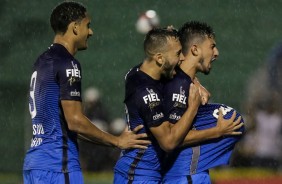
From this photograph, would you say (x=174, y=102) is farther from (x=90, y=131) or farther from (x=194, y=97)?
(x=90, y=131)

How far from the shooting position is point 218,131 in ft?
23.0

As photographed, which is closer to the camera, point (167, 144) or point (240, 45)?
point (167, 144)

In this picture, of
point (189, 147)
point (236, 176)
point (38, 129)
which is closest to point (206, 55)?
point (189, 147)

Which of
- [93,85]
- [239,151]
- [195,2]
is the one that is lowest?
[239,151]

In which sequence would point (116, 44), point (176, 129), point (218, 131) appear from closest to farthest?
point (176, 129)
point (218, 131)
point (116, 44)

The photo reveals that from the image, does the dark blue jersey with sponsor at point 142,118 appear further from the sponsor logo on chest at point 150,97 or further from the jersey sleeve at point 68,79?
the jersey sleeve at point 68,79

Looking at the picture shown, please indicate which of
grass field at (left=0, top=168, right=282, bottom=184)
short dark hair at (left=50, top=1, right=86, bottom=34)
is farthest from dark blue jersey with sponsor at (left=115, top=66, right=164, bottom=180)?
grass field at (left=0, top=168, right=282, bottom=184)

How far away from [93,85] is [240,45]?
1.73 meters

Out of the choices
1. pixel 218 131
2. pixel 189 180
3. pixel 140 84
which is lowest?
pixel 189 180

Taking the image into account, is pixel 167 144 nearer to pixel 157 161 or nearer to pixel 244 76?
pixel 157 161

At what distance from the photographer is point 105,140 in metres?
6.79

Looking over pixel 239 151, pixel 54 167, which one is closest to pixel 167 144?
pixel 54 167

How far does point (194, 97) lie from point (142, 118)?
0.42 meters

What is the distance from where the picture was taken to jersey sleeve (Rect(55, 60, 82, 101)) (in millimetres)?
6613
